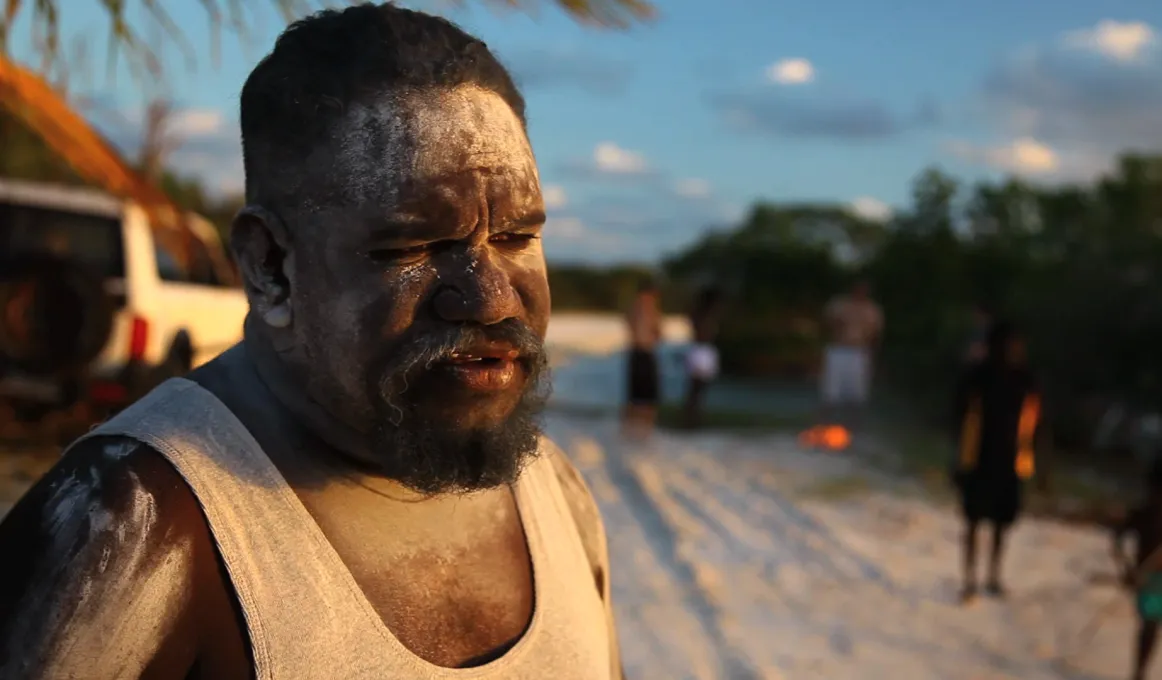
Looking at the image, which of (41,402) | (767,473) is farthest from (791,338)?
(41,402)

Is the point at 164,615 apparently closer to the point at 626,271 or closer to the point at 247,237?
the point at 247,237

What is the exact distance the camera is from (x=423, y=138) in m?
1.16

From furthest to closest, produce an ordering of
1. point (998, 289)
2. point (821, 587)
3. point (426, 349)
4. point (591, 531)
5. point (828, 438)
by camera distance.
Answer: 1. point (998, 289)
2. point (828, 438)
3. point (821, 587)
4. point (591, 531)
5. point (426, 349)

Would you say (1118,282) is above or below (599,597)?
above

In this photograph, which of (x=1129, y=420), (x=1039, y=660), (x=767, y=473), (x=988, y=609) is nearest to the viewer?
(x=1039, y=660)

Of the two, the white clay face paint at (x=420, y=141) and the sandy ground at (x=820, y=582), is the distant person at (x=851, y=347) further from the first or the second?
the white clay face paint at (x=420, y=141)

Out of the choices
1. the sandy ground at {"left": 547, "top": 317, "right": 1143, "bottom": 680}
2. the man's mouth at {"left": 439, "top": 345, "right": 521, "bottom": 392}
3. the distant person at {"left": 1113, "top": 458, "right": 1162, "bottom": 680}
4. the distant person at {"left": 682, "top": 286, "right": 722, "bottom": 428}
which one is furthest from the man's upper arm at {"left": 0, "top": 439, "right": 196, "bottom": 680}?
the distant person at {"left": 682, "top": 286, "right": 722, "bottom": 428}

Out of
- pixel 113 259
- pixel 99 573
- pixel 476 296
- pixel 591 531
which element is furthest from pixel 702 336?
pixel 99 573

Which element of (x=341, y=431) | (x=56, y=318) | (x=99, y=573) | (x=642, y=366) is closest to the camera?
(x=99, y=573)

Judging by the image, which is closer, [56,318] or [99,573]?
[99,573]

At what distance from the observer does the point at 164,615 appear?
1019 mm

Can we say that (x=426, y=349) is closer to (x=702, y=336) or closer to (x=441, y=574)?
(x=441, y=574)

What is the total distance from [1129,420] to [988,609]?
18.1 ft

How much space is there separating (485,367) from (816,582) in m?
5.18
